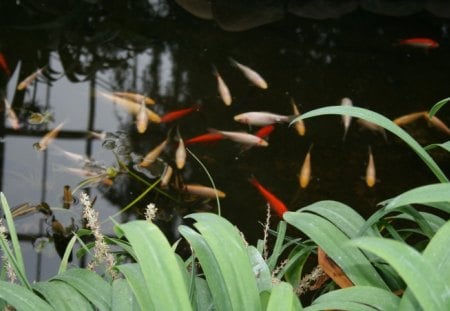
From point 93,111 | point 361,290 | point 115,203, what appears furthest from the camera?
point 93,111

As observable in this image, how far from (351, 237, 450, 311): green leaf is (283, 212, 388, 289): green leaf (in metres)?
0.31

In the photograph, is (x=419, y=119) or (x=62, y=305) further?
(x=419, y=119)

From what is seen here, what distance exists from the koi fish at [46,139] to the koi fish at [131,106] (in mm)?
325

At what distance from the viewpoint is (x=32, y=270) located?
2.17 metres

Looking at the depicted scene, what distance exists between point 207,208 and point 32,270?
711 millimetres

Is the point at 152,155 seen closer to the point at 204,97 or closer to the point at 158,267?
the point at 204,97

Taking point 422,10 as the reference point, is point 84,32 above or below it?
below

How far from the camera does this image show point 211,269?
1.10 metres

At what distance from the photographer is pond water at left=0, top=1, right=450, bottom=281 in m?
2.52

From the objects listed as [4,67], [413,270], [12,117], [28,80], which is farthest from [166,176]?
[413,270]

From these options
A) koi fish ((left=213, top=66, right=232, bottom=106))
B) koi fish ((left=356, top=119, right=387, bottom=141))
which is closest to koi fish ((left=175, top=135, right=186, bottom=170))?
koi fish ((left=213, top=66, right=232, bottom=106))

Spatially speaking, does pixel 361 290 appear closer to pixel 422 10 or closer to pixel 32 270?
pixel 32 270

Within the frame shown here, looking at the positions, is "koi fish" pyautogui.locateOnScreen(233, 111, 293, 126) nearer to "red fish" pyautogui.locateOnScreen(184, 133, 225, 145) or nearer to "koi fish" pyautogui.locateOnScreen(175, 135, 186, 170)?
"red fish" pyautogui.locateOnScreen(184, 133, 225, 145)

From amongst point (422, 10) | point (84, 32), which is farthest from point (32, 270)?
point (422, 10)
